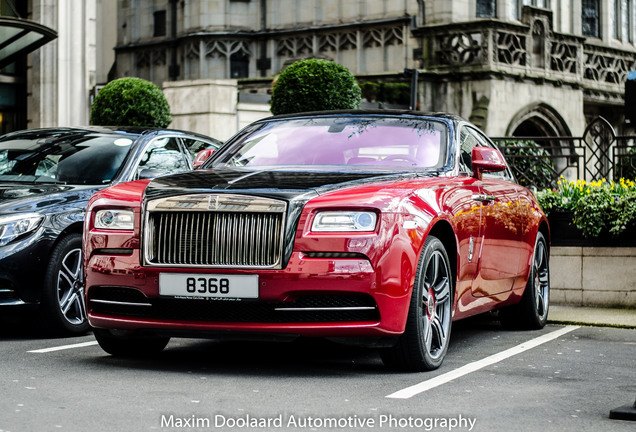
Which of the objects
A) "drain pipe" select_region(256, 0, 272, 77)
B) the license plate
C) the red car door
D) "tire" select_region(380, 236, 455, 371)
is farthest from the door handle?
"drain pipe" select_region(256, 0, 272, 77)

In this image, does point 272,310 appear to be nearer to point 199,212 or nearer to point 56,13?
point 199,212

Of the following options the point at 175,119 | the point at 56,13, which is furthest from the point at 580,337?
the point at 56,13

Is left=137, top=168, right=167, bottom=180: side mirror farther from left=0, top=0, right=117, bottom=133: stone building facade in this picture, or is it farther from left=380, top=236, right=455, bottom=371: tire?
left=0, top=0, right=117, bottom=133: stone building facade

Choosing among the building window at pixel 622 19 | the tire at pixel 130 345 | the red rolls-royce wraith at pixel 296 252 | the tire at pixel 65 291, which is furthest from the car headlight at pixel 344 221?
the building window at pixel 622 19

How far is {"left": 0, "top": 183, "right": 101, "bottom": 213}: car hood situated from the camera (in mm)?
8953

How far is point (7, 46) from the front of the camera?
62.8 feet

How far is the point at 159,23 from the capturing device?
37.8 m

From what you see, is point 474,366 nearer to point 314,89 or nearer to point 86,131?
point 86,131

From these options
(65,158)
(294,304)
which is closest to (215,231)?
(294,304)

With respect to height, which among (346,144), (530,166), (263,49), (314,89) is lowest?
(346,144)

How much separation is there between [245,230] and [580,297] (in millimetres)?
6131

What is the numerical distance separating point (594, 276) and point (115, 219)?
6.18 meters

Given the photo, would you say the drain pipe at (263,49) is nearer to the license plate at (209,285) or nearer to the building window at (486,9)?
the building window at (486,9)

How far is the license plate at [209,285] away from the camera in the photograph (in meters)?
6.80
